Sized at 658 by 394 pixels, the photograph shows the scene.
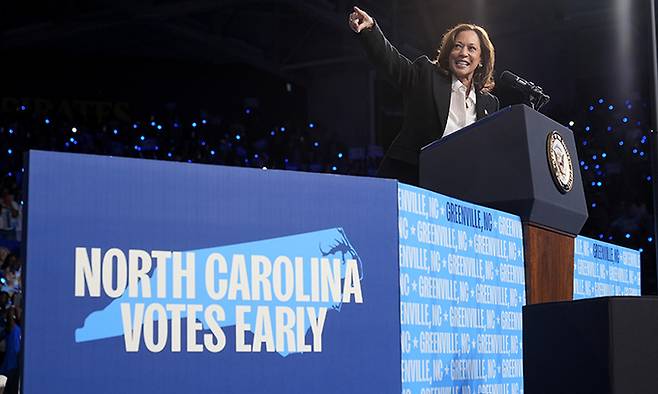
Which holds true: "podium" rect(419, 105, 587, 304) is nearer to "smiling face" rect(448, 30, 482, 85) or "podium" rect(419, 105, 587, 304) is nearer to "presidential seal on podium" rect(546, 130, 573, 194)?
"presidential seal on podium" rect(546, 130, 573, 194)

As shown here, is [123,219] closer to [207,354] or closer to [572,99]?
[207,354]

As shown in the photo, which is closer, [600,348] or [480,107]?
[600,348]

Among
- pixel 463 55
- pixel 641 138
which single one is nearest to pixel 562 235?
pixel 463 55

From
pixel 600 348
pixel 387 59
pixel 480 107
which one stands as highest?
pixel 387 59

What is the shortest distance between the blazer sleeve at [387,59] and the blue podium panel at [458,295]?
761mm

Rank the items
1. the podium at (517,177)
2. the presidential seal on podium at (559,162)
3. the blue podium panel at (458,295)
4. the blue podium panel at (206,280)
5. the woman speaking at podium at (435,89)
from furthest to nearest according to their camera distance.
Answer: the woman speaking at podium at (435,89)
the presidential seal on podium at (559,162)
the podium at (517,177)
the blue podium panel at (458,295)
the blue podium panel at (206,280)

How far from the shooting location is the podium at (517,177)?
2746mm

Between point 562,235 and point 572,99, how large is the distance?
1281 cm

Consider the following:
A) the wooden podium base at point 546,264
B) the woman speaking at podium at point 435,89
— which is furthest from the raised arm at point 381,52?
the wooden podium base at point 546,264

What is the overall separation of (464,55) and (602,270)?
2.83 feet

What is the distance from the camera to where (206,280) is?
1841 mm

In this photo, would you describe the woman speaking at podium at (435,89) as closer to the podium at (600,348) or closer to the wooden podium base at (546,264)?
the wooden podium base at (546,264)

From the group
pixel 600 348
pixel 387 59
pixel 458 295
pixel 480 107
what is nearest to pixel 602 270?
pixel 480 107

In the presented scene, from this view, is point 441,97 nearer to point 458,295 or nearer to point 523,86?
point 523,86
